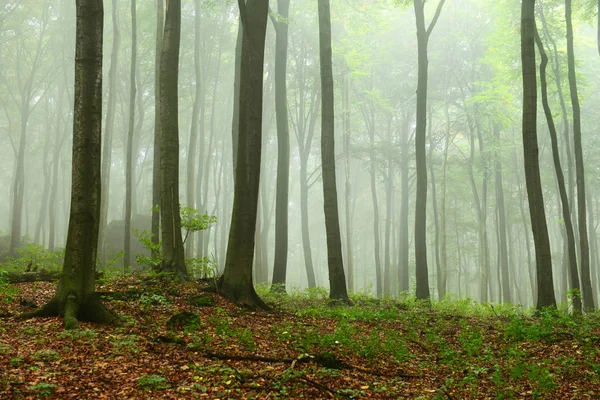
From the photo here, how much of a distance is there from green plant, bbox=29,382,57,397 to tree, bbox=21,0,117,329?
7.82ft

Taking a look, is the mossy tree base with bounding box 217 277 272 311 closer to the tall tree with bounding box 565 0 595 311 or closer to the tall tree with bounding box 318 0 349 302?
the tall tree with bounding box 318 0 349 302

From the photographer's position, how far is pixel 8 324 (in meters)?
6.61

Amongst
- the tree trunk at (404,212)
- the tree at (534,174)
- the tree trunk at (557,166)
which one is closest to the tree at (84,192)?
the tree at (534,174)

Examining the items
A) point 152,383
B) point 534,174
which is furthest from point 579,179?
point 152,383

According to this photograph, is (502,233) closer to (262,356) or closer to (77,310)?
(262,356)

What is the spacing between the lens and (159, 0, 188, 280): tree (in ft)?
34.8

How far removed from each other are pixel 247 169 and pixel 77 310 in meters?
4.62

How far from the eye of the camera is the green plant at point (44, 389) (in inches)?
173

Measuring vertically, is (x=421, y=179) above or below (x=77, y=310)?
above

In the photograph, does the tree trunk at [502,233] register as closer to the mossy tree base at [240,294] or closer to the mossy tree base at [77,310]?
the mossy tree base at [240,294]

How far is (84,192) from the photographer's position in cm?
691

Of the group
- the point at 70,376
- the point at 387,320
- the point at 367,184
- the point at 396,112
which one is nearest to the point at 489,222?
the point at 367,184

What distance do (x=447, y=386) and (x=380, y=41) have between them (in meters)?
26.0

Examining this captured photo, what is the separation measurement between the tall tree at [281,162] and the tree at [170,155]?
4915mm
